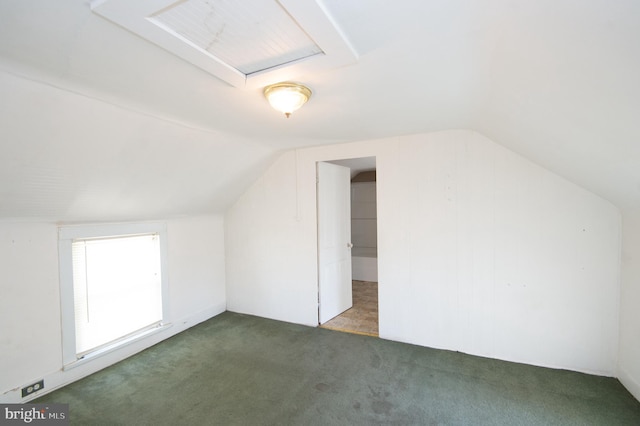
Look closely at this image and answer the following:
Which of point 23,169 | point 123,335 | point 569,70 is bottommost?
point 123,335

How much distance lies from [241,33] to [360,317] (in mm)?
3457

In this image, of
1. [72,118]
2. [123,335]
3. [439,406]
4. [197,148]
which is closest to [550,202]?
[439,406]

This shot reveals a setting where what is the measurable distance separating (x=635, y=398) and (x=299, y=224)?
326 centimetres

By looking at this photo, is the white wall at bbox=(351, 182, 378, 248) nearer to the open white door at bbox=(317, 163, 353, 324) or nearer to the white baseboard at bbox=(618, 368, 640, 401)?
the open white door at bbox=(317, 163, 353, 324)

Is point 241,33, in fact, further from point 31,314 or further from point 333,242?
point 333,242

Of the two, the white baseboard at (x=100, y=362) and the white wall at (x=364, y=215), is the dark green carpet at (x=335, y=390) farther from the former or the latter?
the white wall at (x=364, y=215)

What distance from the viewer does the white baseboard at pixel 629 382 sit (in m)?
2.09

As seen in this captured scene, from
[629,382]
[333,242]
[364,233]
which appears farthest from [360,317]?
[629,382]

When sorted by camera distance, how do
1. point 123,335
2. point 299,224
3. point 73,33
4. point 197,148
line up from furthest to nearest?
point 299,224
point 123,335
point 197,148
point 73,33

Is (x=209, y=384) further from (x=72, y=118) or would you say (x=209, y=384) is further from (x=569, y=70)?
(x=569, y=70)

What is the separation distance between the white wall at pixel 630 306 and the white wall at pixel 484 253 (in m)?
0.07

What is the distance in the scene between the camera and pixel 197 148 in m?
2.71

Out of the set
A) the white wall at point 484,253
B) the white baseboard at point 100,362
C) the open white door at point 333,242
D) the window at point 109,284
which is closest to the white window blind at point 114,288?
the window at point 109,284

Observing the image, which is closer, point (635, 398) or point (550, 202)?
point (635, 398)
